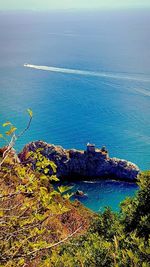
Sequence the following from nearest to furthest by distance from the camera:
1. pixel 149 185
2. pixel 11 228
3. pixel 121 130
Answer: pixel 11 228, pixel 149 185, pixel 121 130

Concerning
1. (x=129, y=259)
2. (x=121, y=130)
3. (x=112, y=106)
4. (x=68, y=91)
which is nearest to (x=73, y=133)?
(x=121, y=130)

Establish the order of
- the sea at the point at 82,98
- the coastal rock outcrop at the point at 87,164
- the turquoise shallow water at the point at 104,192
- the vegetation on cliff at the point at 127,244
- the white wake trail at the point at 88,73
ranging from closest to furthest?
the vegetation on cliff at the point at 127,244, the turquoise shallow water at the point at 104,192, the coastal rock outcrop at the point at 87,164, the sea at the point at 82,98, the white wake trail at the point at 88,73

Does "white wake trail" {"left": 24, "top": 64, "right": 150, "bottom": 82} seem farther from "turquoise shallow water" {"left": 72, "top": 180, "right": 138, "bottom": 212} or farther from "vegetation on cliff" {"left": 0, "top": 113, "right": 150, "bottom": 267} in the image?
"vegetation on cliff" {"left": 0, "top": 113, "right": 150, "bottom": 267}

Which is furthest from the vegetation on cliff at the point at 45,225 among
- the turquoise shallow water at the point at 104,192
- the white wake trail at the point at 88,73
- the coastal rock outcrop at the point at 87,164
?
the white wake trail at the point at 88,73

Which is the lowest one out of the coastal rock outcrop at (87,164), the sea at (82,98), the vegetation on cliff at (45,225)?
the vegetation on cliff at (45,225)

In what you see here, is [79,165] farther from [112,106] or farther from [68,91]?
[68,91]

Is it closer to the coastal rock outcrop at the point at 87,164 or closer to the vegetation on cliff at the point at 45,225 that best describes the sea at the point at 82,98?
the coastal rock outcrop at the point at 87,164

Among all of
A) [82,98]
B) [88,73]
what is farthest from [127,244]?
[88,73]
